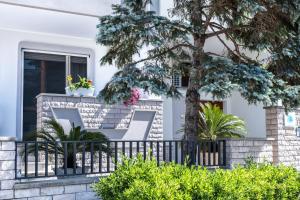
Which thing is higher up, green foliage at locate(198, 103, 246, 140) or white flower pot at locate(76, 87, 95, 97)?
white flower pot at locate(76, 87, 95, 97)

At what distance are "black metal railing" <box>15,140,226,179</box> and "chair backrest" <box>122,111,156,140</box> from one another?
2.03 m

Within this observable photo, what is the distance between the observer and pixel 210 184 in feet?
17.3

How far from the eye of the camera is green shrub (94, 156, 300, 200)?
16.5 feet

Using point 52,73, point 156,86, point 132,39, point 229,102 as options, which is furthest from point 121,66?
point 229,102

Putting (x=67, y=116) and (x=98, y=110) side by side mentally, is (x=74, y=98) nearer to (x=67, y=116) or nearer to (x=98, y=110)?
(x=67, y=116)

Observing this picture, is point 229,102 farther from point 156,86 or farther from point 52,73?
point 156,86

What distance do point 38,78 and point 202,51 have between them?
199 inches

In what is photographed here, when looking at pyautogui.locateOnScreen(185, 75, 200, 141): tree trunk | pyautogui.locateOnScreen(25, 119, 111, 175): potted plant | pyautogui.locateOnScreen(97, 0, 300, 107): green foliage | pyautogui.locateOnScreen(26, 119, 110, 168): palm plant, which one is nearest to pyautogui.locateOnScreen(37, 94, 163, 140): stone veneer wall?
pyautogui.locateOnScreen(26, 119, 110, 168): palm plant

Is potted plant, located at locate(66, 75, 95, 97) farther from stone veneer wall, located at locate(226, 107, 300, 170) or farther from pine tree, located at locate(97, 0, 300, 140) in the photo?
stone veneer wall, located at locate(226, 107, 300, 170)

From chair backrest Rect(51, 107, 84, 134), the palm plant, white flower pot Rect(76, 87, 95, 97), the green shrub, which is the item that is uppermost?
white flower pot Rect(76, 87, 95, 97)

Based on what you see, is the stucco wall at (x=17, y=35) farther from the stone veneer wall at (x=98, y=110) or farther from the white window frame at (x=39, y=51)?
the stone veneer wall at (x=98, y=110)

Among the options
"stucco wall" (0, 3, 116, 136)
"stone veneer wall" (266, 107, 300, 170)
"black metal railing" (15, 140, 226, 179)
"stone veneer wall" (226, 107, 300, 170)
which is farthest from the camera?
"stone veneer wall" (266, 107, 300, 170)

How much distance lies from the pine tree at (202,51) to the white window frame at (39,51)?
319 centimetres

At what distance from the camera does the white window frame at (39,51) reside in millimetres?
10375
